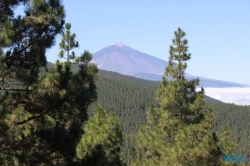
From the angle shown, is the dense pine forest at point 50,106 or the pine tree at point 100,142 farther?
the pine tree at point 100,142

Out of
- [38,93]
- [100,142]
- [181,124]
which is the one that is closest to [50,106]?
[38,93]

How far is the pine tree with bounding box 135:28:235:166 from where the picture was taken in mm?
12156

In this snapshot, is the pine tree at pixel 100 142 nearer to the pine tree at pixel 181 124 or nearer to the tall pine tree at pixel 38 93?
the tall pine tree at pixel 38 93

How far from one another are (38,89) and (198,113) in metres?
8.86

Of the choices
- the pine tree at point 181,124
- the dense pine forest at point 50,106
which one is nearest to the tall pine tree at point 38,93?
the dense pine forest at point 50,106

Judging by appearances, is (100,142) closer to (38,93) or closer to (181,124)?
(38,93)

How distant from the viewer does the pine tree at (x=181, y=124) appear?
1216 centimetres

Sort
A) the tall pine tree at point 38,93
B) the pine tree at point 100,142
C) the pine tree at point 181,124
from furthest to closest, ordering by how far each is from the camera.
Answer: the pine tree at point 181,124 → the pine tree at point 100,142 → the tall pine tree at point 38,93

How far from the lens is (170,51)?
1490 centimetres

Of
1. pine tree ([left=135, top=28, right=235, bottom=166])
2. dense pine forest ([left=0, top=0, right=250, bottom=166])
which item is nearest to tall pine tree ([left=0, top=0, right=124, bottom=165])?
dense pine forest ([left=0, top=0, right=250, bottom=166])

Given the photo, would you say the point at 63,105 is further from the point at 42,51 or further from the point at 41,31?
the point at 41,31

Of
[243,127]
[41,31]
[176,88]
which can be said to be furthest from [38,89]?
[243,127]

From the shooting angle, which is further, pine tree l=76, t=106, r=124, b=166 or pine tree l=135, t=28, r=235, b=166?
pine tree l=135, t=28, r=235, b=166

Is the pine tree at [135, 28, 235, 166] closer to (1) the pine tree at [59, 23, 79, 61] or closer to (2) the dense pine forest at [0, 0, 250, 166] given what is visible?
(2) the dense pine forest at [0, 0, 250, 166]
